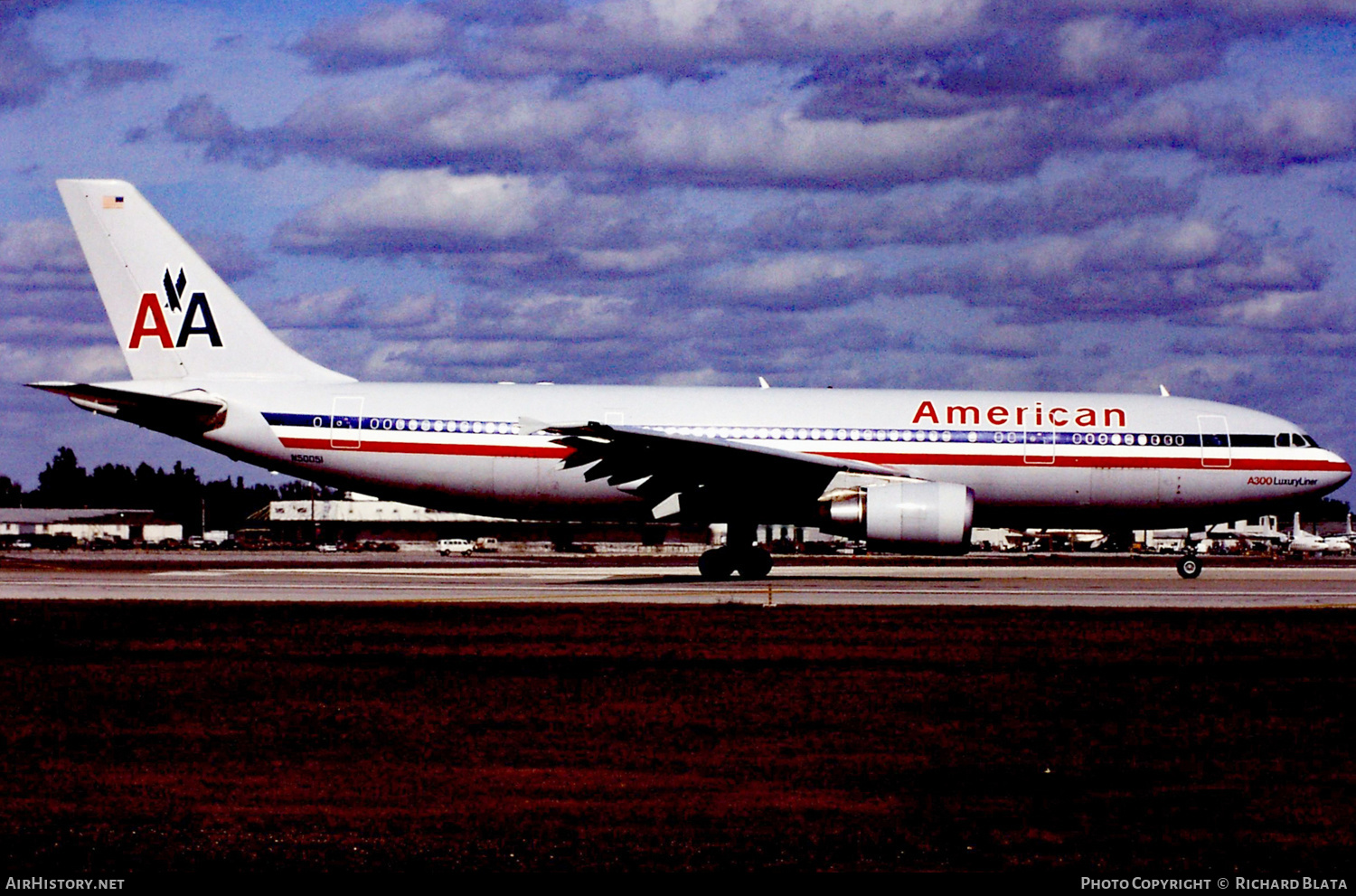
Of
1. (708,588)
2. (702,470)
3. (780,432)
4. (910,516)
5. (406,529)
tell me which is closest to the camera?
(910,516)

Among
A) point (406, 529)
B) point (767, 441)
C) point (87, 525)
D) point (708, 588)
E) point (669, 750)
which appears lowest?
point (669, 750)

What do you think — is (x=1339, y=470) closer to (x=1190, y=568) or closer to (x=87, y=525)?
(x=1190, y=568)

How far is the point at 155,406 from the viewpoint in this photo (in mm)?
28688

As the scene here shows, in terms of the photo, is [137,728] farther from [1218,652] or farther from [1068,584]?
[1068,584]

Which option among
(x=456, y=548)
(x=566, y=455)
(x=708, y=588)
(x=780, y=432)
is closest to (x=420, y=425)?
(x=566, y=455)

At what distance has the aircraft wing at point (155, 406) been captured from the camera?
28266mm

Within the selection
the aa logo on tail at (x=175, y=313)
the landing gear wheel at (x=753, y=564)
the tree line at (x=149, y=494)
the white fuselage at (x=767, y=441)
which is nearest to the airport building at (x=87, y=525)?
the tree line at (x=149, y=494)

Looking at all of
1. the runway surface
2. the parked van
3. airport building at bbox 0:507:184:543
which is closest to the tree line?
airport building at bbox 0:507:184:543

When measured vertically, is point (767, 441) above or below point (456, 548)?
above

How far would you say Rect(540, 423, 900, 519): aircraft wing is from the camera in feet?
87.9

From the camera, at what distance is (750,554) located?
29.8 meters

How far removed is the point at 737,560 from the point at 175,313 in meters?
12.9

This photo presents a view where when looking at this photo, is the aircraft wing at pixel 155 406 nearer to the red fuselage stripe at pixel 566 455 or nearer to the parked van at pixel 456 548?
the red fuselage stripe at pixel 566 455

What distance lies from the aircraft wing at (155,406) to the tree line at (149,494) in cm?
11968
